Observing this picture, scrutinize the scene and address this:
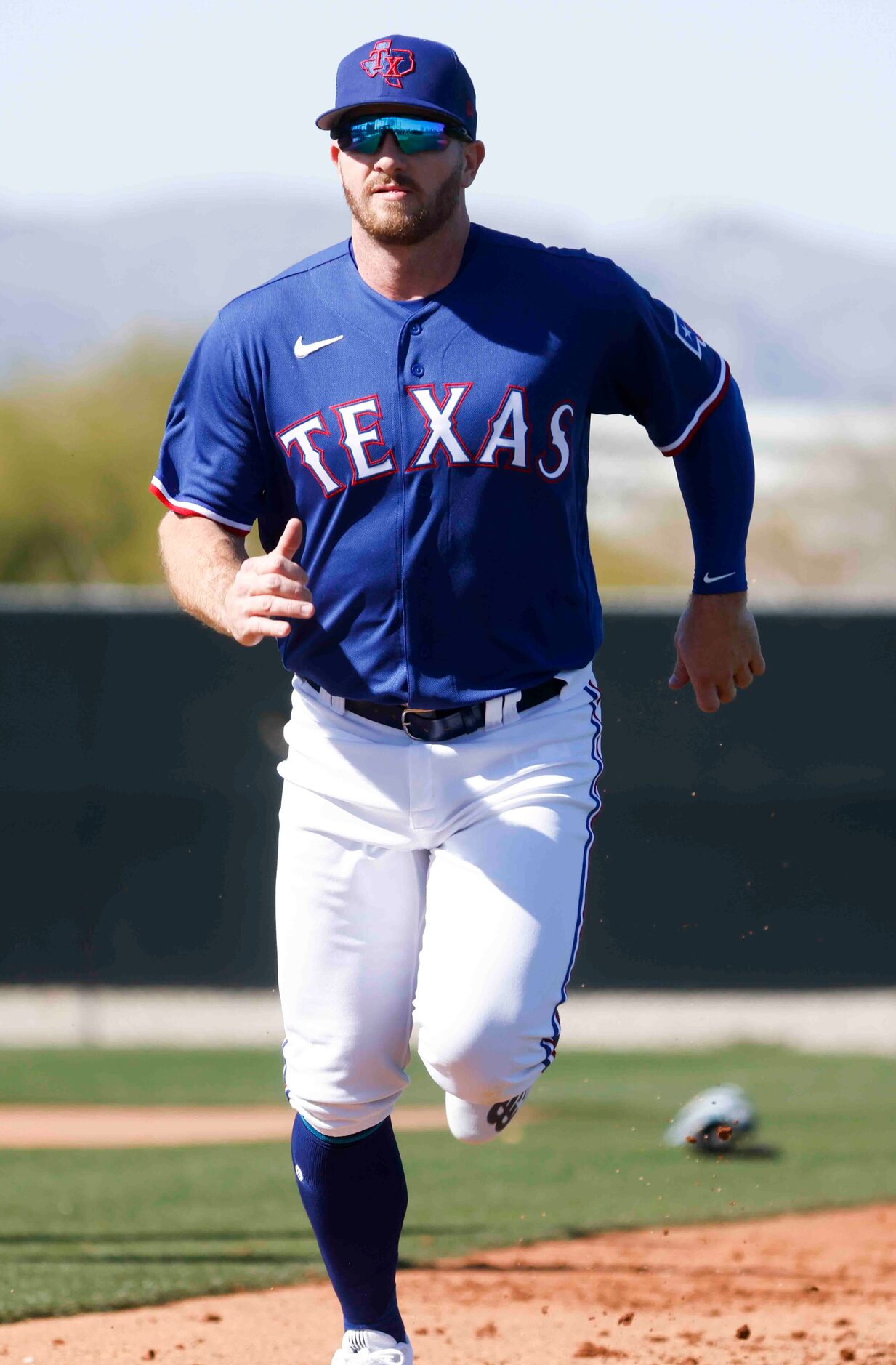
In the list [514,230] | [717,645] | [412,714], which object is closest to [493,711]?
[412,714]

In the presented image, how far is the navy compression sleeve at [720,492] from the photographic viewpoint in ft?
9.95

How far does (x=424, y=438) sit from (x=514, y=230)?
121212 mm

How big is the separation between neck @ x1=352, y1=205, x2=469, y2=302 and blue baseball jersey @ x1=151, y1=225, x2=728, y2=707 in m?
0.02

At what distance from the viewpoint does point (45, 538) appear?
34.4 m

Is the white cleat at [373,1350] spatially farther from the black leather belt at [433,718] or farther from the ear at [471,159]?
the ear at [471,159]

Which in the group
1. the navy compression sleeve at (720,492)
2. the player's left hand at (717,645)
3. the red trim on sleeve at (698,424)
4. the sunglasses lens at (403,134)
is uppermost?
the sunglasses lens at (403,134)

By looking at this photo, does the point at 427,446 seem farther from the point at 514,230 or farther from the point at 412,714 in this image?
the point at 514,230

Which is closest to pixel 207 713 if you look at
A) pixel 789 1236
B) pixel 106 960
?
pixel 106 960

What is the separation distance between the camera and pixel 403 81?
273 cm

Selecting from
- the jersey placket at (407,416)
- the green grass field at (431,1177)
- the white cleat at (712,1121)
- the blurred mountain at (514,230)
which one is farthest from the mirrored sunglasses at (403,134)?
the blurred mountain at (514,230)

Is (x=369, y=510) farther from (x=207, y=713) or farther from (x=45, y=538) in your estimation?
(x=45, y=538)

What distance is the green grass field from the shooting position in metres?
4.83

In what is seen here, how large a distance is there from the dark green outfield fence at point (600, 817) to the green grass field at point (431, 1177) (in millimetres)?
708

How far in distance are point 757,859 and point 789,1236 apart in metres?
5.38
